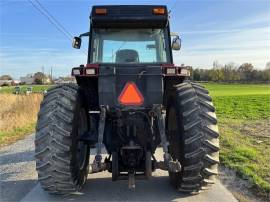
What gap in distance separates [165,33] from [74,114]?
2008 millimetres

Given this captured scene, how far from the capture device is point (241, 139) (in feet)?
34.6

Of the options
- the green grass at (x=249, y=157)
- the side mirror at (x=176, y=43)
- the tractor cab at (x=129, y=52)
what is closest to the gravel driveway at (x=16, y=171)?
the tractor cab at (x=129, y=52)

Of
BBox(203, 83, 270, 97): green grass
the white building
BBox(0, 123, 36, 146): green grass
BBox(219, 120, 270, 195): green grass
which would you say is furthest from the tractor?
the white building

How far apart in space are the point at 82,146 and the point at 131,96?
1235 mm

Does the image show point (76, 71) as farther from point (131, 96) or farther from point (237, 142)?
point (237, 142)

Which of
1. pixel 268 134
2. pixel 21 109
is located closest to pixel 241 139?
pixel 268 134

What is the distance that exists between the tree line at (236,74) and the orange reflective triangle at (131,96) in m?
79.5

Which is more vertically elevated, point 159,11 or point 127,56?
point 159,11

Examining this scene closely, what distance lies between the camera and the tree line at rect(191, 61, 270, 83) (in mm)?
86500

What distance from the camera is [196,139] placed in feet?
17.4

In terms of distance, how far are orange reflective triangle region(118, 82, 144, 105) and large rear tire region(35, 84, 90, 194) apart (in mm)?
671

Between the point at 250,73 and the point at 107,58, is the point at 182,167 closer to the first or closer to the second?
the point at 107,58

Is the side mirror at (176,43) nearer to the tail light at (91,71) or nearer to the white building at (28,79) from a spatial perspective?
the tail light at (91,71)

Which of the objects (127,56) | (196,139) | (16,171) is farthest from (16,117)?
(196,139)
